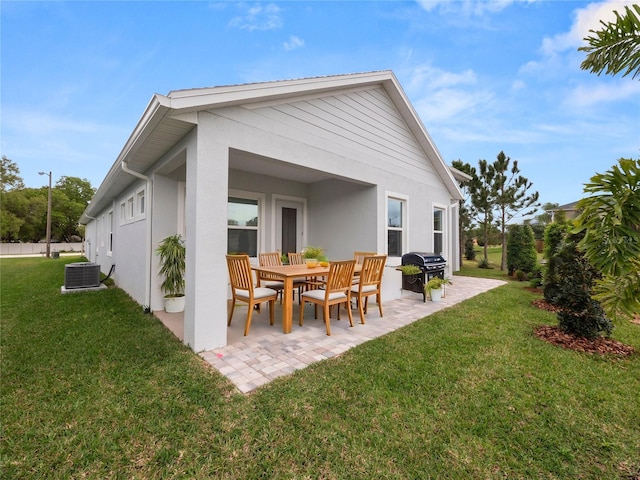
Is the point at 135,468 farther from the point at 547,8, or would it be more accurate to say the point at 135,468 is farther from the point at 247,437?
the point at 547,8

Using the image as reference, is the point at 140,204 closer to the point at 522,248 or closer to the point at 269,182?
the point at 269,182

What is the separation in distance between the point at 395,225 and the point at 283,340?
4.43 m

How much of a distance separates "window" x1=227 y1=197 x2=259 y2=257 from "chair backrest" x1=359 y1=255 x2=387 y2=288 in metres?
3.11

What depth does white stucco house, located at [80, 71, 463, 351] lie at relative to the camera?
11.8 ft

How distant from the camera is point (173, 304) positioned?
5359 mm

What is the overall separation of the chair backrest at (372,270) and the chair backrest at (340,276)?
322mm

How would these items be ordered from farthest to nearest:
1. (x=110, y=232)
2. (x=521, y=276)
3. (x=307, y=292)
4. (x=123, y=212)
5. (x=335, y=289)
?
(x=521, y=276) → (x=110, y=232) → (x=123, y=212) → (x=307, y=292) → (x=335, y=289)

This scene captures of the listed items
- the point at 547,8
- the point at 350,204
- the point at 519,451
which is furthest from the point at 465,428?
the point at 547,8

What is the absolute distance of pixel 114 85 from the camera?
911cm

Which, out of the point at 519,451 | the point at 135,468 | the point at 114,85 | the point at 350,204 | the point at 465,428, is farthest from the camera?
the point at 114,85

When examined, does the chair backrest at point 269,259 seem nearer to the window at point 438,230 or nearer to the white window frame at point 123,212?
the white window frame at point 123,212

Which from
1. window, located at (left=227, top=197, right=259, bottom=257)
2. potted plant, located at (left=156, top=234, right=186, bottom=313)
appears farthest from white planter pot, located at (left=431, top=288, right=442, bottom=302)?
potted plant, located at (left=156, top=234, right=186, bottom=313)

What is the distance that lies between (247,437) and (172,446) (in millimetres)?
526

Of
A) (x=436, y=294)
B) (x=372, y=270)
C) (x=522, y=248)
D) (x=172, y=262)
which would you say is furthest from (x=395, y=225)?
(x=522, y=248)
